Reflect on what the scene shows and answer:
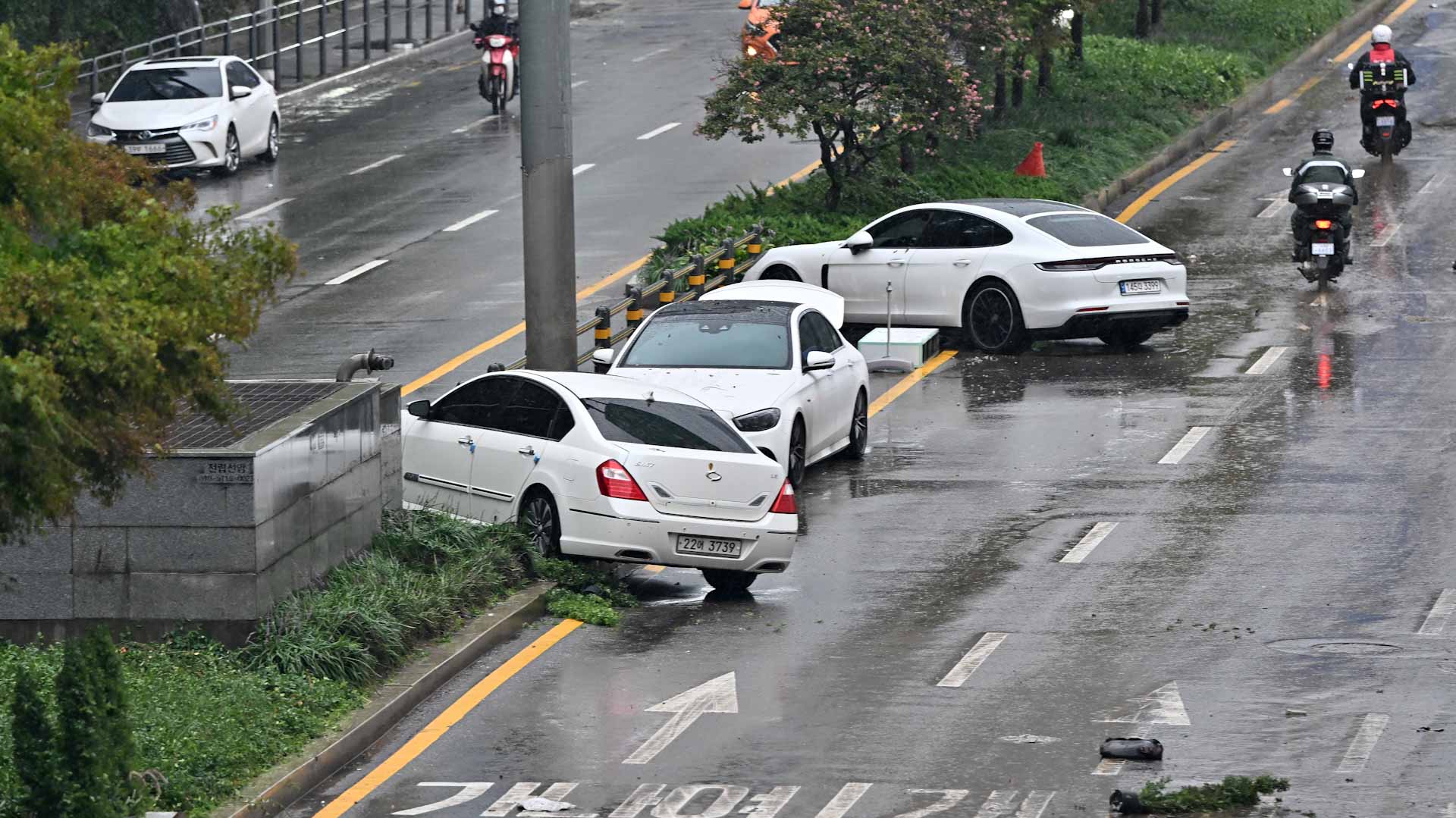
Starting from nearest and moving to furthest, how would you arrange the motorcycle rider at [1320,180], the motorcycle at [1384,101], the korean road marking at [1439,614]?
the korean road marking at [1439,614]
the motorcycle rider at [1320,180]
the motorcycle at [1384,101]

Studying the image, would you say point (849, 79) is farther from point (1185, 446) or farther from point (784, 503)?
point (784, 503)

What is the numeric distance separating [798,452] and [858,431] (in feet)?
4.60

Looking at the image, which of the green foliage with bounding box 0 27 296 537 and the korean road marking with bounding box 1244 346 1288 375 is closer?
the green foliage with bounding box 0 27 296 537

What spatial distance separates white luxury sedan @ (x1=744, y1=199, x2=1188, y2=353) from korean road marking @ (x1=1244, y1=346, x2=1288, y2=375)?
0.97 metres

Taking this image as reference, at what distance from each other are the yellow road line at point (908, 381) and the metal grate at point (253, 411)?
25.9 feet

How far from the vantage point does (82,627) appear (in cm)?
1287

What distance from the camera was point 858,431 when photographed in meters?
20.0

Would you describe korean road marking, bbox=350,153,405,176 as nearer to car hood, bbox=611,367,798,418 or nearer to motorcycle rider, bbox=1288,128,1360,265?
motorcycle rider, bbox=1288,128,1360,265

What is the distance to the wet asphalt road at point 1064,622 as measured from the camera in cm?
1117

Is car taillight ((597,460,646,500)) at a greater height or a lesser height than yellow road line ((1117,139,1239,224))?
greater

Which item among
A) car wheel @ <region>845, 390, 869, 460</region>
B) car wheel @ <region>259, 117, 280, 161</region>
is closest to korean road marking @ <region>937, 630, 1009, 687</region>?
car wheel @ <region>845, 390, 869, 460</region>

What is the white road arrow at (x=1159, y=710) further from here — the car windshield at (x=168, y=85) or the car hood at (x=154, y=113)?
the car windshield at (x=168, y=85)

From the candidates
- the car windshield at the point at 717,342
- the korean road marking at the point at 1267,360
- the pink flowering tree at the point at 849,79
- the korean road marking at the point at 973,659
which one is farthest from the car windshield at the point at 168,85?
the korean road marking at the point at 973,659

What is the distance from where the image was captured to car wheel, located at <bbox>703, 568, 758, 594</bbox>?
608 inches
